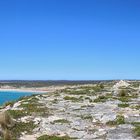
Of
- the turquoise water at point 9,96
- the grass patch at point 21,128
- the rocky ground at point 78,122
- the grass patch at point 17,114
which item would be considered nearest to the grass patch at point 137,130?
the rocky ground at point 78,122

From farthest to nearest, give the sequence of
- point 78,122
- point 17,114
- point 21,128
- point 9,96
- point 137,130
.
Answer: point 9,96 → point 17,114 → point 78,122 → point 21,128 → point 137,130

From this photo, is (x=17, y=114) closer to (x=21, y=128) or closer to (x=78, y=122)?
(x=21, y=128)

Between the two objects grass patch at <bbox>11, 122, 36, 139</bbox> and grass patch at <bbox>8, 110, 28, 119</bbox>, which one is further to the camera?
grass patch at <bbox>8, 110, 28, 119</bbox>

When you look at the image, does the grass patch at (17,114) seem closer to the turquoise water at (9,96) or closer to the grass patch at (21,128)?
the grass patch at (21,128)

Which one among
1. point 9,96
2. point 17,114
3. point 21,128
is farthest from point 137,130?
point 9,96

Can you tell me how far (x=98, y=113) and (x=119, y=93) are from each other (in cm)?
1113

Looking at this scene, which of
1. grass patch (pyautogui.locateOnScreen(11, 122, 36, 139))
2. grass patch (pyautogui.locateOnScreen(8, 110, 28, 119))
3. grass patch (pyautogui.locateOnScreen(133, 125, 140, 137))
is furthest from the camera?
grass patch (pyautogui.locateOnScreen(8, 110, 28, 119))

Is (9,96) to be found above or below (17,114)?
below

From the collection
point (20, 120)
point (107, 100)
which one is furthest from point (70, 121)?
point (107, 100)

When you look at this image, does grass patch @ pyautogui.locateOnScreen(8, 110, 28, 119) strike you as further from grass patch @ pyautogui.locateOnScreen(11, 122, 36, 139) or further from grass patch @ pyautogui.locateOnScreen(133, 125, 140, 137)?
grass patch @ pyautogui.locateOnScreen(133, 125, 140, 137)

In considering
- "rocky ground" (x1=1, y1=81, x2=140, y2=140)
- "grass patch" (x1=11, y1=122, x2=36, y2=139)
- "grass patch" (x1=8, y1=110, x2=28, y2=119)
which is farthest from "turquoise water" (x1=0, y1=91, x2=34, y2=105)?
"grass patch" (x1=11, y1=122, x2=36, y2=139)

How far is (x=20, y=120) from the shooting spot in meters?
21.2

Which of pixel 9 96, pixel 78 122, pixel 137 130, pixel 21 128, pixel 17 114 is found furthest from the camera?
pixel 9 96

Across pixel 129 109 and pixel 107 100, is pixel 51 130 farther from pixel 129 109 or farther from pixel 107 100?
pixel 107 100
